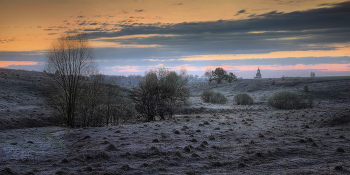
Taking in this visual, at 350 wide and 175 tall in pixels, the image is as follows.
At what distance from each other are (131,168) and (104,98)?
21.2m

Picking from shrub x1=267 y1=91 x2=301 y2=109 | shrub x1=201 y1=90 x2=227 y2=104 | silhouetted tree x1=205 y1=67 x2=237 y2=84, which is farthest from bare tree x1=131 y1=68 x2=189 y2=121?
silhouetted tree x1=205 y1=67 x2=237 y2=84

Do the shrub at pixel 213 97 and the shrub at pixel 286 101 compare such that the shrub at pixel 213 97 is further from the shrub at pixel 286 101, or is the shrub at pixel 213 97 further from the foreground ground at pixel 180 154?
the foreground ground at pixel 180 154

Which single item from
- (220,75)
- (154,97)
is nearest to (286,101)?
(154,97)

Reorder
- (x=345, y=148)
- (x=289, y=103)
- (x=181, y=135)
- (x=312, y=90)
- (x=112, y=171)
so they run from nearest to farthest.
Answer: (x=112, y=171), (x=345, y=148), (x=181, y=135), (x=289, y=103), (x=312, y=90)

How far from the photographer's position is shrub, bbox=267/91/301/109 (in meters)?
39.3

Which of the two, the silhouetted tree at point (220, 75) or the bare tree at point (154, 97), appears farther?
the silhouetted tree at point (220, 75)

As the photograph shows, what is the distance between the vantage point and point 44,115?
98.0 ft

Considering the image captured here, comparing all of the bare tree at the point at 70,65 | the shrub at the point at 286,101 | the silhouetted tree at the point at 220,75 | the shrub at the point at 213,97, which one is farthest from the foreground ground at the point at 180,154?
the silhouetted tree at the point at 220,75

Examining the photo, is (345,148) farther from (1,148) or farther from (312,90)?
(312,90)

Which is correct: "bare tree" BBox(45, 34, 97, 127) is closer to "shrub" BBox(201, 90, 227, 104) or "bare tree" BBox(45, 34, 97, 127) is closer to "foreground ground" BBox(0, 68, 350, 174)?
"foreground ground" BBox(0, 68, 350, 174)

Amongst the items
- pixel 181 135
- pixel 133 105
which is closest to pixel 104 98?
pixel 133 105

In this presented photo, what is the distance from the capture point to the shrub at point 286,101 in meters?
39.3

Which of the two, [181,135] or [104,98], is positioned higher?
[104,98]

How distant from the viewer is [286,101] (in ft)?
131
